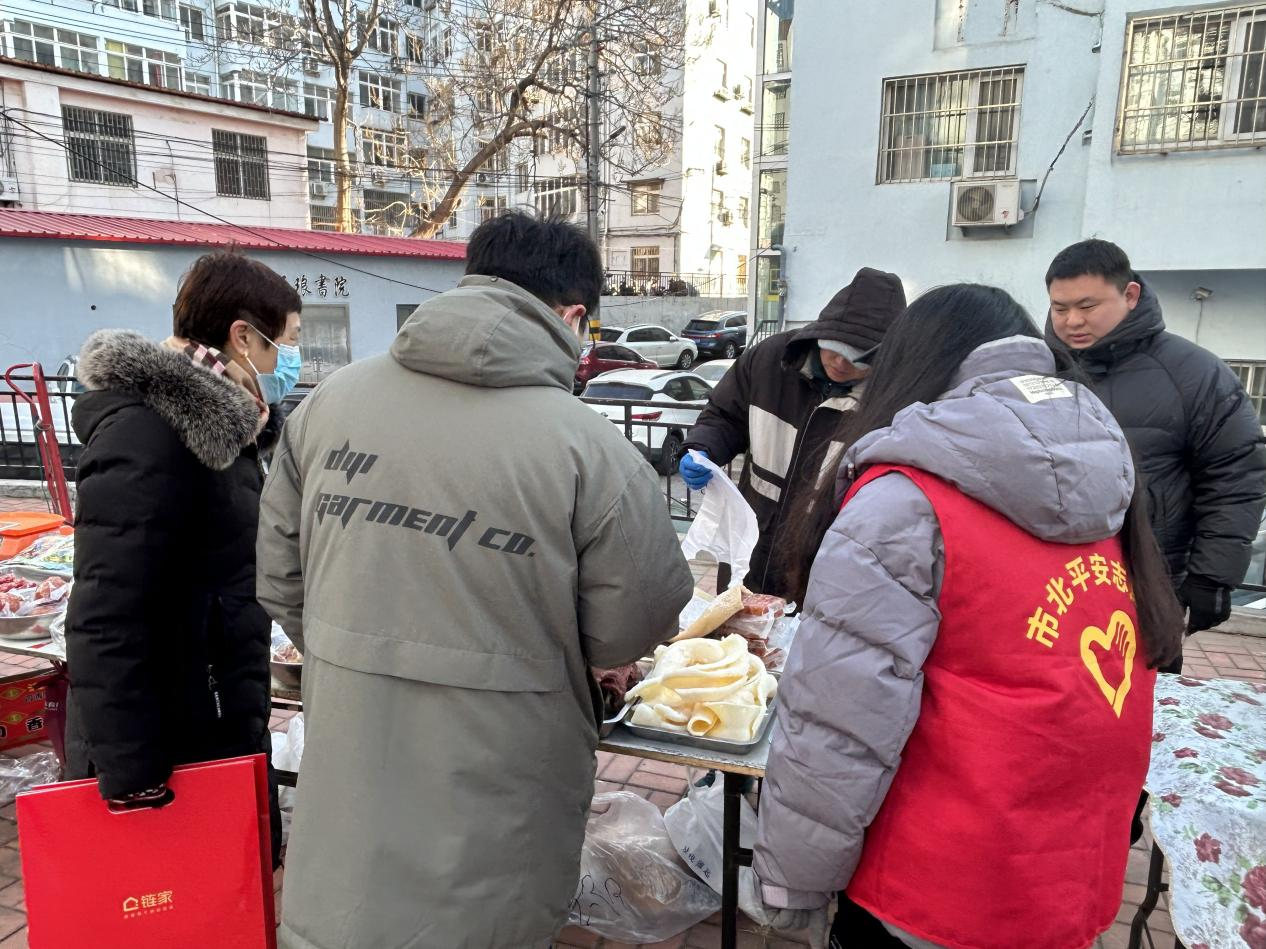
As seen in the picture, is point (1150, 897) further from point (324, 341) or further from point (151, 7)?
point (151, 7)

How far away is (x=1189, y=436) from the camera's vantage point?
2.61 meters

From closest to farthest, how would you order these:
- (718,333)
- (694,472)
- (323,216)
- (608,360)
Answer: (694,472)
(608,360)
(718,333)
(323,216)

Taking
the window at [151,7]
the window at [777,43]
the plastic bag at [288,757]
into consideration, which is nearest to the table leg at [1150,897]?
the plastic bag at [288,757]

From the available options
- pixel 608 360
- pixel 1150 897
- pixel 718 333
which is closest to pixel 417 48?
pixel 608 360

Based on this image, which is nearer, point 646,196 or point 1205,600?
point 1205,600

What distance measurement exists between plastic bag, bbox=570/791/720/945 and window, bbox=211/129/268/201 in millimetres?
23568

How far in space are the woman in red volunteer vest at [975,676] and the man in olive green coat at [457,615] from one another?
0.38m

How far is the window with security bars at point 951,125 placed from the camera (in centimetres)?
1218

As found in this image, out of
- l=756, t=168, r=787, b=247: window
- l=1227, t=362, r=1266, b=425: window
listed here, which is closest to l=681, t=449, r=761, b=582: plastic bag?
l=1227, t=362, r=1266, b=425: window

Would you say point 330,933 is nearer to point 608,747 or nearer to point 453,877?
point 453,877

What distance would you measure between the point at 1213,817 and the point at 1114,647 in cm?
55

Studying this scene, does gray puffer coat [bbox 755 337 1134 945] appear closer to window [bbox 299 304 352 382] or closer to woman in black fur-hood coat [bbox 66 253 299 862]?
woman in black fur-hood coat [bbox 66 253 299 862]

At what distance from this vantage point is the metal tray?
6.31 ft

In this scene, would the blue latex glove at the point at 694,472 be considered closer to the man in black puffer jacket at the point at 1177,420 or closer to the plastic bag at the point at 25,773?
the man in black puffer jacket at the point at 1177,420
